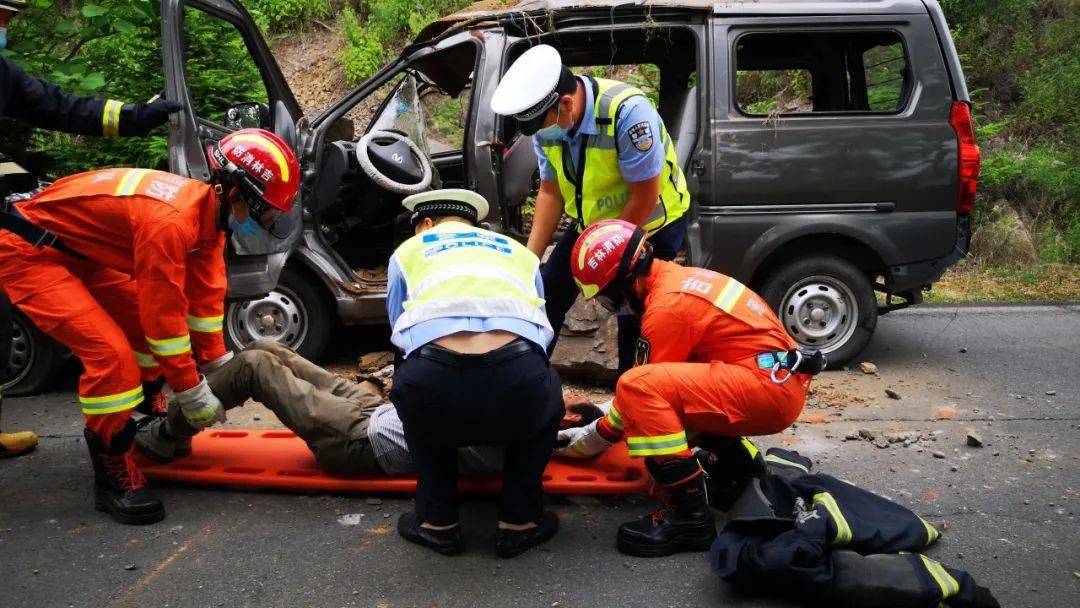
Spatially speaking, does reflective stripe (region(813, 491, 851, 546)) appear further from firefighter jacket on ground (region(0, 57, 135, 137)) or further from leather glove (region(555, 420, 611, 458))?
firefighter jacket on ground (region(0, 57, 135, 137))

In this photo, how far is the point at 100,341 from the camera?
316cm

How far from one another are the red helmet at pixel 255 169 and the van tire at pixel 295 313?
168 centimetres

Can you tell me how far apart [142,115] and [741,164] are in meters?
3.12

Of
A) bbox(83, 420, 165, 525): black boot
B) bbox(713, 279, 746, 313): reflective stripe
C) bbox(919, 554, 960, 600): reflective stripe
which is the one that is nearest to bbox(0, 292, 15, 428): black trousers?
bbox(83, 420, 165, 525): black boot

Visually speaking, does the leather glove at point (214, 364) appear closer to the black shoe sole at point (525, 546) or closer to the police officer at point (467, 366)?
the police officer at point (467, 366)

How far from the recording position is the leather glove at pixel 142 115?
11.8ft

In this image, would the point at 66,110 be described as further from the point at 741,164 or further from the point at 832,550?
the point at 832,550

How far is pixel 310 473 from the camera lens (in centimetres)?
349

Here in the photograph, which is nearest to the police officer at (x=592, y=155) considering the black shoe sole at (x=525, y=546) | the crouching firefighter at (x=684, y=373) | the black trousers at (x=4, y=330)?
the crouching firefighter at (x=684, y=373)

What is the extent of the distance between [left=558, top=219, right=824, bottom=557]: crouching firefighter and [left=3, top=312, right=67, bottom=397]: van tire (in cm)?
338

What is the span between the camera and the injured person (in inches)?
132

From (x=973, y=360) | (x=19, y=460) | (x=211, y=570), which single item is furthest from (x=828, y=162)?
(x=19, y=460)

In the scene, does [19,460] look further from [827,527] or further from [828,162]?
[828,162]

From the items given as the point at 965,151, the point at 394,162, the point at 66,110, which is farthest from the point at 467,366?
the point at 965,151
